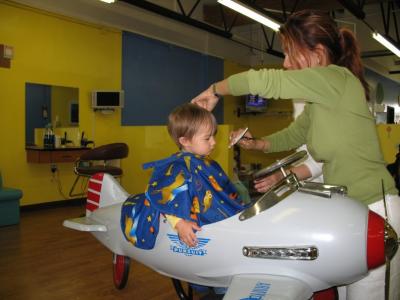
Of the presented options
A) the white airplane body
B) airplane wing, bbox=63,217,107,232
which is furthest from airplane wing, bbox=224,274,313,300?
airplane wing, bbox=63,217,107,232

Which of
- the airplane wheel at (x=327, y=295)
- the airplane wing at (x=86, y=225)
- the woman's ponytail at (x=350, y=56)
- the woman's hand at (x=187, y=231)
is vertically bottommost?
the airplane wheel at (x=327, y=295)

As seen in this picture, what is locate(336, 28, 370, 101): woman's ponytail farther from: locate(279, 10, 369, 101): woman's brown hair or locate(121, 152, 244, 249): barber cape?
locate(121, 152, 244, 249): barber cape

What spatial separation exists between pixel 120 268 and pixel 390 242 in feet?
5.71

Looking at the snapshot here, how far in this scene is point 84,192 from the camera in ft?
20.4

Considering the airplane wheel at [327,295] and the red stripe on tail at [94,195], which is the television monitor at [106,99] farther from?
the airplane wheel at [327,295]

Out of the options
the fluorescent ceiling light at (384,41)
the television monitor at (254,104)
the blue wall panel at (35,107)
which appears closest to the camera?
the blue wall panel at (35,107)

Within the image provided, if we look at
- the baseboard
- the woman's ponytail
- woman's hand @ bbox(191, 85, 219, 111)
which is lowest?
the baseboard

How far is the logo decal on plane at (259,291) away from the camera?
1022mm

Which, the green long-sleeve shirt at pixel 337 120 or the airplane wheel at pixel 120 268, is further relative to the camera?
the airplane wheel at pixel 120 268

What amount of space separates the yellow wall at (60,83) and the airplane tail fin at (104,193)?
8.28 ft

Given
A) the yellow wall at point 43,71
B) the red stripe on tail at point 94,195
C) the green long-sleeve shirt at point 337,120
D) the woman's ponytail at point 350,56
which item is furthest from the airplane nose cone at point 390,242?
the yellow wall at point 43,71

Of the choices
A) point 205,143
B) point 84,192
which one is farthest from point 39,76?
point 205,143

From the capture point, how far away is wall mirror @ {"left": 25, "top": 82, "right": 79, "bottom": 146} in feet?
18.1

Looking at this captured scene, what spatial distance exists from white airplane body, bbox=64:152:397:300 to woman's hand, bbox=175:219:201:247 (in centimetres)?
2
